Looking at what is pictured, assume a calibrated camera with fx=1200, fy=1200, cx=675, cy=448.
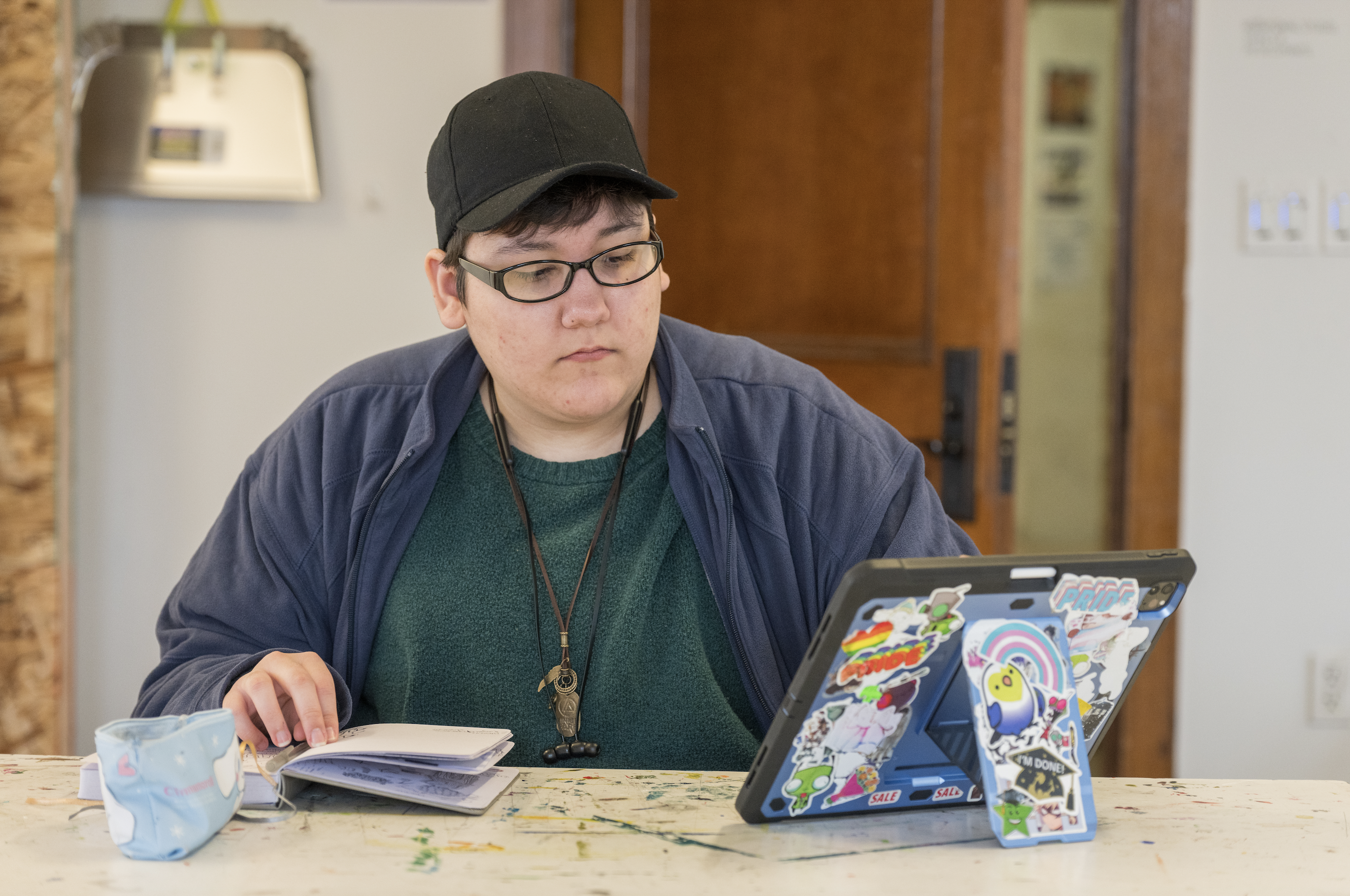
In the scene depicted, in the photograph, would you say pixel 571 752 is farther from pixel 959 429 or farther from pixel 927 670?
pixel 959 429

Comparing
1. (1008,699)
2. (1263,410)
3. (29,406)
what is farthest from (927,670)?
(29,406)

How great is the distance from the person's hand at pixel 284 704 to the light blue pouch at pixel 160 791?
179mm

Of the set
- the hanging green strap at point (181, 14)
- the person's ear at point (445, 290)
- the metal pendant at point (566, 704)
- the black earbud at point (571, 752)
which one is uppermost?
the hanging green strap at point (181, 14)

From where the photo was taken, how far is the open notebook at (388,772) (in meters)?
1.00

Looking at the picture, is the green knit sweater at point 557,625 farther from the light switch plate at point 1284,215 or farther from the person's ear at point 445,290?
the light switch plate at point 1284,215

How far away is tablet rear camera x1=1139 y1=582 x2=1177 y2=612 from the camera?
97 cm

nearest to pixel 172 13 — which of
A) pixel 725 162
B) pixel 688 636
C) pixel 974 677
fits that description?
pixel 725 162

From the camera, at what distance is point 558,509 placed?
1398mm

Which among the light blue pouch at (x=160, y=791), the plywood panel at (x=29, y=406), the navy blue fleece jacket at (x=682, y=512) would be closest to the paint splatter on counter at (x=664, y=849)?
the light blue pouch at (x=160, y=791)

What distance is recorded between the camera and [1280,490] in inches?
93.2

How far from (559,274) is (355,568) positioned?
1.36ft

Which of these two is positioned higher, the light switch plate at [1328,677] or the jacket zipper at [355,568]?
the jacket zipper at [355,568]

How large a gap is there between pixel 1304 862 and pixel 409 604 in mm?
916

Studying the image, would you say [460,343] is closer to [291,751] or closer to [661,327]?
[661,327]
